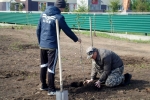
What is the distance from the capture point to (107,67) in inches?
247

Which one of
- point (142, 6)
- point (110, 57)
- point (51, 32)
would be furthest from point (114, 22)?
point (51, 32)

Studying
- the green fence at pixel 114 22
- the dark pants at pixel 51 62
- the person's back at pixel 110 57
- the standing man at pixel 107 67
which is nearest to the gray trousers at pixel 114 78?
the standing man at pixel 107 67

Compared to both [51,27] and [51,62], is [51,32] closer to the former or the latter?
[51,27]

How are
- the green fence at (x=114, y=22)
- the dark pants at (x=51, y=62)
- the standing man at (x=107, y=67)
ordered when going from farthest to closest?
the green fence at (x=114, y=22) < the standing man at (x=107, y=67) < the dark pants at (x=51, y=62)

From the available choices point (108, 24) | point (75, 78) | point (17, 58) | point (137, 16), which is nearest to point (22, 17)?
point (108, 24)

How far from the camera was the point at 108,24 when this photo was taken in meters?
22.9

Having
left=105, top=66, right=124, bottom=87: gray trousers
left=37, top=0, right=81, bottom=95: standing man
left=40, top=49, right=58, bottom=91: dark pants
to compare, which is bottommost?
left=105, top=66, right=124, bottom=87: gray trousers

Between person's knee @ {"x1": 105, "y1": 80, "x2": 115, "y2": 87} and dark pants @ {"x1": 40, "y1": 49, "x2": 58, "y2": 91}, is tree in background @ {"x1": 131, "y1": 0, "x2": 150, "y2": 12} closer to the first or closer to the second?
person's knee @ {"x1": 105, "y1": 80, "x2": 115, "y2": 87}

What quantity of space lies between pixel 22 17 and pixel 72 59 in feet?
76.3

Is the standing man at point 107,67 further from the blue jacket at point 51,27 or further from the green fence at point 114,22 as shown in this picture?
the green fence at point 114,22

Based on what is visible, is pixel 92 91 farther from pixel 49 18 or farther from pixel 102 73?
pixel 49 18

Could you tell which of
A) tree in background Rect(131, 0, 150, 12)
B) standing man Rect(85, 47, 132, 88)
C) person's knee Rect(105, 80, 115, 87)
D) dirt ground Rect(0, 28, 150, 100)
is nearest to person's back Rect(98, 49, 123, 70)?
standing man Rect(85, 47, 132, 88)

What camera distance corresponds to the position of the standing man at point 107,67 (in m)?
6.21

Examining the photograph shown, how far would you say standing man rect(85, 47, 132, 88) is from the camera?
20.4ft
